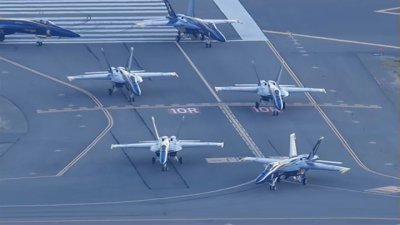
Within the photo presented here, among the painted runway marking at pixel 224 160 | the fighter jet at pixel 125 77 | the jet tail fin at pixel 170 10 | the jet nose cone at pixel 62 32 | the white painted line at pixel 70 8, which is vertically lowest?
the painted runway marking at pixel 224 160

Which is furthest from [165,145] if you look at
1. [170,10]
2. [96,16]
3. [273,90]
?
[96,16]

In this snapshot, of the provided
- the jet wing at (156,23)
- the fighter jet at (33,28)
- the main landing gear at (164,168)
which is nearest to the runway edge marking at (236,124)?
the main landing gear at (164,168)

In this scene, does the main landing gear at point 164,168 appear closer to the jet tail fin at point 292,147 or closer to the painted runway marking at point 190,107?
the jet tail fin at point 292,147

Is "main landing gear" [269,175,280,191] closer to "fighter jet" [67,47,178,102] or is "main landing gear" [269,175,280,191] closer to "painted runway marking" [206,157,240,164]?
"painted runway marking" [206,157,240,164]

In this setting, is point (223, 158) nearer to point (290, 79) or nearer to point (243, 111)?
point (243, 111)

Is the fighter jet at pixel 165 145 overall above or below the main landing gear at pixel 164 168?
above

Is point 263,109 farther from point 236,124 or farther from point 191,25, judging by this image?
point 191,25

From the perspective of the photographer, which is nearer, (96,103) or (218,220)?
(218,220)

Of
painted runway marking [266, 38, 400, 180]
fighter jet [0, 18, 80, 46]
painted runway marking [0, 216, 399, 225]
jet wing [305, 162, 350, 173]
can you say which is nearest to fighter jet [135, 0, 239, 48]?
painted runway marking [266, 38, 400, 180]
